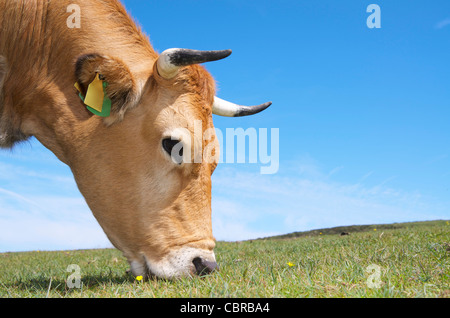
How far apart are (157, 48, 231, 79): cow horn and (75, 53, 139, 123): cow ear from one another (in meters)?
0.43

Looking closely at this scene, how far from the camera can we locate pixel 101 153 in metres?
4.95

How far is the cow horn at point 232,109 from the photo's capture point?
19.6 ft

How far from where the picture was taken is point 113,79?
4.84 m

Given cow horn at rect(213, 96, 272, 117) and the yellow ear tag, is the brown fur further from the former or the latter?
cow horn at rect(213, 96, 272, 117)

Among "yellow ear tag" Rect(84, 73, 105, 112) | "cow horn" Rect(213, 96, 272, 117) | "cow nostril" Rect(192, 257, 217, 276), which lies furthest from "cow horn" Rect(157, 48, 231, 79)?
"cow nostril" Rect(192, 257, 217, 276)

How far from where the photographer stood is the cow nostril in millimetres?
4350

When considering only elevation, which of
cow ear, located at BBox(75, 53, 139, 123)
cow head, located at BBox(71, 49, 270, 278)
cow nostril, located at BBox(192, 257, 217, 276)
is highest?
cow ear, located at BBox(75, 53, 139, 123)

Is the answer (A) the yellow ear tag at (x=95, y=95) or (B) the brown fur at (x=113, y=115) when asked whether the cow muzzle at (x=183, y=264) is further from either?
(A) the yellow ear tag at (x=95, y=95)

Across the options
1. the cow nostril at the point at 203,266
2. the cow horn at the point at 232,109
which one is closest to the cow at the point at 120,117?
the cow nostril at the point at 203,266

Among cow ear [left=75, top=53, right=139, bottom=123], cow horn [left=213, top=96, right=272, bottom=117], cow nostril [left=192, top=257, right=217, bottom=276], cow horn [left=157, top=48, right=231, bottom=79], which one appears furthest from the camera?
cow horn [left=213, top=96, right=272, bottom=117]

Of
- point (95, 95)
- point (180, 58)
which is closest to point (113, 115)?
point (95, 95)

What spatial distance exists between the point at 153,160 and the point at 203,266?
1371 millimetres

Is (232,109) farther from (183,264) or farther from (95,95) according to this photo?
(183,264)

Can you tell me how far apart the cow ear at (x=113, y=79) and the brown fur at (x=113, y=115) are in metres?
0.01
